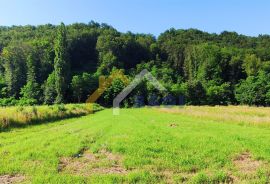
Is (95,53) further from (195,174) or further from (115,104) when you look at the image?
(195,174)

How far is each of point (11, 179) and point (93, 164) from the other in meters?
2.56

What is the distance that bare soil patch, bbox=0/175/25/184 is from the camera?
9.49 metres

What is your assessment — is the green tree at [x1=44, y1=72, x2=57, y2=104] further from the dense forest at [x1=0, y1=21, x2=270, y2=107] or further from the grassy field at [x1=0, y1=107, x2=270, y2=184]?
the grassy field at [x1=0, y1=107, x2=270, y2=184]

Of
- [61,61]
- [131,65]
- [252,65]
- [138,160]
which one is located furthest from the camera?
[131,65]

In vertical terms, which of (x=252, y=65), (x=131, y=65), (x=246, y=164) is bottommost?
(x=246, y=164)

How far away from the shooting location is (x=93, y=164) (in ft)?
36.8

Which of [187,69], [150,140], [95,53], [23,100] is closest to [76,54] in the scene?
[95,53]

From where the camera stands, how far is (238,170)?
1041 cm

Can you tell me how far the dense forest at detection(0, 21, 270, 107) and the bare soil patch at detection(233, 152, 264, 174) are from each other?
63325mm

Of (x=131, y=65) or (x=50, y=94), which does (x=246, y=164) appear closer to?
(x=50, y=94)

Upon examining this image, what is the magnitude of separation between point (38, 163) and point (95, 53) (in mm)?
124761

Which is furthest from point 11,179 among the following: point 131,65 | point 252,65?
point 131,65

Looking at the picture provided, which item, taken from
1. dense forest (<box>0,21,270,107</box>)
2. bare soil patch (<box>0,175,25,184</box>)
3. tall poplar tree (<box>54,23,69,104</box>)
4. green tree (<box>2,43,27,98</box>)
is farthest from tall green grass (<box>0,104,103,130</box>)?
green tree (<box>2,43,27,98</box>)

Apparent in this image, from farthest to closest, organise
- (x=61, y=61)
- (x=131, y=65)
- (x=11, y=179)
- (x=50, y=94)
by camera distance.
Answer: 1. (x=131, y=65)
2. (x=50, y=94)
3. (x=61, y=61)
4. (x=11, y=179)
